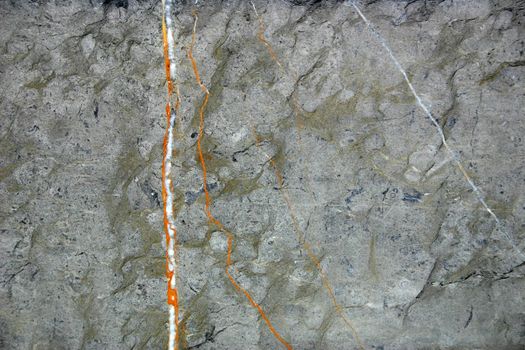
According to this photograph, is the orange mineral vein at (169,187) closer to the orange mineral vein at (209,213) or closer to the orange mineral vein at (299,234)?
the orange mineral vein at (209,213)

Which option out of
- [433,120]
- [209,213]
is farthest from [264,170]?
[433,120]

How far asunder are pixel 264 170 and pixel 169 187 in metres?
0.27

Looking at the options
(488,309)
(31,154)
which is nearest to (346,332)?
(488,309)

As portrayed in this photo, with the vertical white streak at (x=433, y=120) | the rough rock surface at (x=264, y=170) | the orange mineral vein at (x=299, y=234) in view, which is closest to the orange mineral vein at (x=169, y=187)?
the rough rock surface at (x=264, y=170)

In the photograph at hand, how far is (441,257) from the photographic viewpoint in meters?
1.73

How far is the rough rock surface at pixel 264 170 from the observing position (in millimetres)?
1664

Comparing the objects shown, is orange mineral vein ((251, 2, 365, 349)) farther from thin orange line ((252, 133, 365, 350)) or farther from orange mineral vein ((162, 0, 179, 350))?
orange mineral vein ((162, 0, 179, 350))

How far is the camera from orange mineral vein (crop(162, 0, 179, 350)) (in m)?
1.68

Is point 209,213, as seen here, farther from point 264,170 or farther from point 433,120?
point 433,120

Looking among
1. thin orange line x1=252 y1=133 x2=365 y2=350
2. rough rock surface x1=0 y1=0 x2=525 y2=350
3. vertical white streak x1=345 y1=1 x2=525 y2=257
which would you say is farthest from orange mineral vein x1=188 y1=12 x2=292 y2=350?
vertical white streak x1=345 y1=1 x2=525 y2=257

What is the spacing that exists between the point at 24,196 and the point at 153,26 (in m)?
0.59

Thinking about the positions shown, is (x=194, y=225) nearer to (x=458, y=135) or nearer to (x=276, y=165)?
(x=276, y=165)

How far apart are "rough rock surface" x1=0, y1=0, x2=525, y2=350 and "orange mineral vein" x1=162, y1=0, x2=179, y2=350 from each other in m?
0.02

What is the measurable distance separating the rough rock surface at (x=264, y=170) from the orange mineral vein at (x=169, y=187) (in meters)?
0.02
